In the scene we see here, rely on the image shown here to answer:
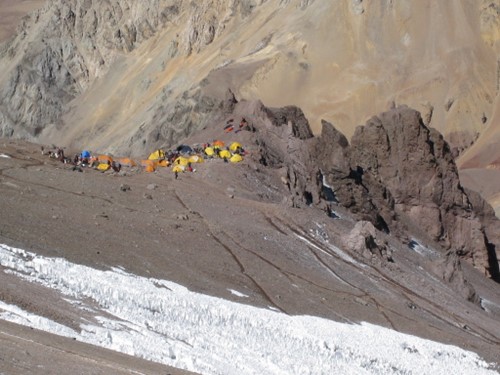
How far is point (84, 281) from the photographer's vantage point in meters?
22.2

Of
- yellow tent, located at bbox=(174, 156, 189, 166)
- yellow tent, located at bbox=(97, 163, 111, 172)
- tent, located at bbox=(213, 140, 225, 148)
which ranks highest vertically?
tent, located at bbox=(213, 140, 225, 148)

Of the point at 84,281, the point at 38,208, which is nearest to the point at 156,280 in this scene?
the point at 84,281

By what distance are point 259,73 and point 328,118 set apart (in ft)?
36.1

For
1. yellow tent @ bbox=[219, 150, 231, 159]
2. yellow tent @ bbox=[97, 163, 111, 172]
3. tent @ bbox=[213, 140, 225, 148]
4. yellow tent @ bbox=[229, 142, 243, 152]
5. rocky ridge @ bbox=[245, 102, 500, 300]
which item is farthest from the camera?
rocky ridge @ bbox=[245, 102, 500, 300]

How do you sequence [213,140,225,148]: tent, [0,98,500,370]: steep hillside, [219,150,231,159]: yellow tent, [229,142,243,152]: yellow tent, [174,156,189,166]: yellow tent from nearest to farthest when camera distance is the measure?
[0,98,500,370]: steep hillside
[174,156,189,166]: yellow tent
[219,150,231,159]: yellow tent
[229,142,243,152]: yellow tent
[213,140,225,148]: tent

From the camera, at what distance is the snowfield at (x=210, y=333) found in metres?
18.2

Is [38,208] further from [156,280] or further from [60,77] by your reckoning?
[60,77]

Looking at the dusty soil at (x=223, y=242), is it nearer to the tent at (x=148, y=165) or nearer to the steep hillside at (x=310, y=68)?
the tent at (x=148, y=165)

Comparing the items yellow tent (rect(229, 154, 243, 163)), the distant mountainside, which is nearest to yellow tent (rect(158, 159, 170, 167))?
yellow tent (rect(229, 154, 243, 163))

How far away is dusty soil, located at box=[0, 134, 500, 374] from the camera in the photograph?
26953 mm

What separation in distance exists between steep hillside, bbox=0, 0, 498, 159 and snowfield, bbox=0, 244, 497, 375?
6455 centimetres

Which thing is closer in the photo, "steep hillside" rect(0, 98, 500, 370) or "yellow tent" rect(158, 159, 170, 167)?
"steep hillside" rect(0, 98, 500, 370)

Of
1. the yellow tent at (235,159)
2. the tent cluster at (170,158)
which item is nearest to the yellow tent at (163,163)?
the tent cluster at (170,158)

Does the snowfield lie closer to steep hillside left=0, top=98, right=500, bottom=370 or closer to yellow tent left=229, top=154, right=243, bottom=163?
steep hillside left=0, top=98, right=500, bottom=370
